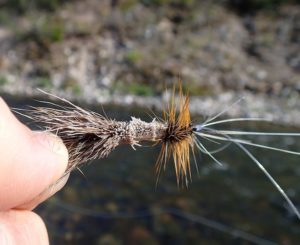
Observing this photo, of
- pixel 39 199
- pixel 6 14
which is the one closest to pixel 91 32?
pixel 6 14

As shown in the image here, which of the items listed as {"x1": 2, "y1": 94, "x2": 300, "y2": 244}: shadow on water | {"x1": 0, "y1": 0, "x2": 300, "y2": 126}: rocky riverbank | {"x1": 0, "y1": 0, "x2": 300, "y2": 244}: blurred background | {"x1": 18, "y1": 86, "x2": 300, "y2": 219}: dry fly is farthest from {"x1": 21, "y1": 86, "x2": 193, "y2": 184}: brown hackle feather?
{"x1": 0, "y1": 0, "x2": 300, "y2": 126}: rocky riverbank

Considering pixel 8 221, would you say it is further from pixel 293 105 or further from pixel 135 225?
pixel 293 105

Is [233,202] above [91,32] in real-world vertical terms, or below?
below

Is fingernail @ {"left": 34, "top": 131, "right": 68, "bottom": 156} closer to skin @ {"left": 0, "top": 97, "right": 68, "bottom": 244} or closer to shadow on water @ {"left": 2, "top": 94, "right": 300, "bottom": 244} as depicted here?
skin @ {"left": 0, "top": 97, "right": 68, "bottom": 244}

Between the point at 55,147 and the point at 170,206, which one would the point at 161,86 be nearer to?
the point at 170,206

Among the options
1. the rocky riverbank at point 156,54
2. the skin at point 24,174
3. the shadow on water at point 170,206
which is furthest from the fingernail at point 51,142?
the rocky riverbank at point 156,54

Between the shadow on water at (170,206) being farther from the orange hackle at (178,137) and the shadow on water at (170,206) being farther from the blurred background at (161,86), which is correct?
the orange hackle at (178,137)
